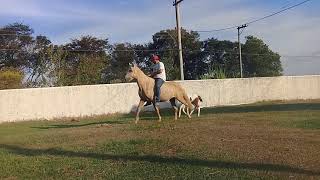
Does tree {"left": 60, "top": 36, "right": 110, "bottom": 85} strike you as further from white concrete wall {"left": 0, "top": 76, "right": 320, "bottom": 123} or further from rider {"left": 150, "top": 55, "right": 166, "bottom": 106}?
rider {"left": 150, "top": 55, "right": 166, "bottom": 106}

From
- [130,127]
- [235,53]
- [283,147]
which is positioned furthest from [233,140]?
[235,53]

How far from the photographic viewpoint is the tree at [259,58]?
68188mm

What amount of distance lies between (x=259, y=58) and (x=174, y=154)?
60.0 m

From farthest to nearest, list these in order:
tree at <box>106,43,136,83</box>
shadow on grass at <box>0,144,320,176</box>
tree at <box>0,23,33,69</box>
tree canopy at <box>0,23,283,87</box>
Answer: tree at <box>106,43,136,83</box>, tree at <box>0,23,33,69</box>, tree canopy at <box>0,23,283,87</box>, shadow on grass at <box>0,144,320,176</box>

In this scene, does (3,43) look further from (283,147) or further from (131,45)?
(283,147)

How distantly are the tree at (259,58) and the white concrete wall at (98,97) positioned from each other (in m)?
26.5

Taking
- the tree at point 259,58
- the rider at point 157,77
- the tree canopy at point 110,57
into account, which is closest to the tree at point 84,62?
the tree canopy at point 110,57

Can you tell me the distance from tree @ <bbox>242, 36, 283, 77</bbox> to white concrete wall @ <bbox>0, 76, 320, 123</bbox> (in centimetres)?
2647

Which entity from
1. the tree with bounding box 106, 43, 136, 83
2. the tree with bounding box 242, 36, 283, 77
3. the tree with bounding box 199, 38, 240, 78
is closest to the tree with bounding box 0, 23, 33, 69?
the tree with bounding box 106, 43, 136, 83

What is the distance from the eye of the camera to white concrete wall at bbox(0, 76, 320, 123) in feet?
94.3

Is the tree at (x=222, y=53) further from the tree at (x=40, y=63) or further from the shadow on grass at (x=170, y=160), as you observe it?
the shadow on grass at (x=170, y=160)

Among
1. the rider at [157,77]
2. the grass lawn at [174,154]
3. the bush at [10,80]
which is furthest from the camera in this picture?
the bush at [10,80]

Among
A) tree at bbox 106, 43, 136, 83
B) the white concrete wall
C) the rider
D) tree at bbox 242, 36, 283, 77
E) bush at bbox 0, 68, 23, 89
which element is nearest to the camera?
the rider

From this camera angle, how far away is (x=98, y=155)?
34.3 feet
